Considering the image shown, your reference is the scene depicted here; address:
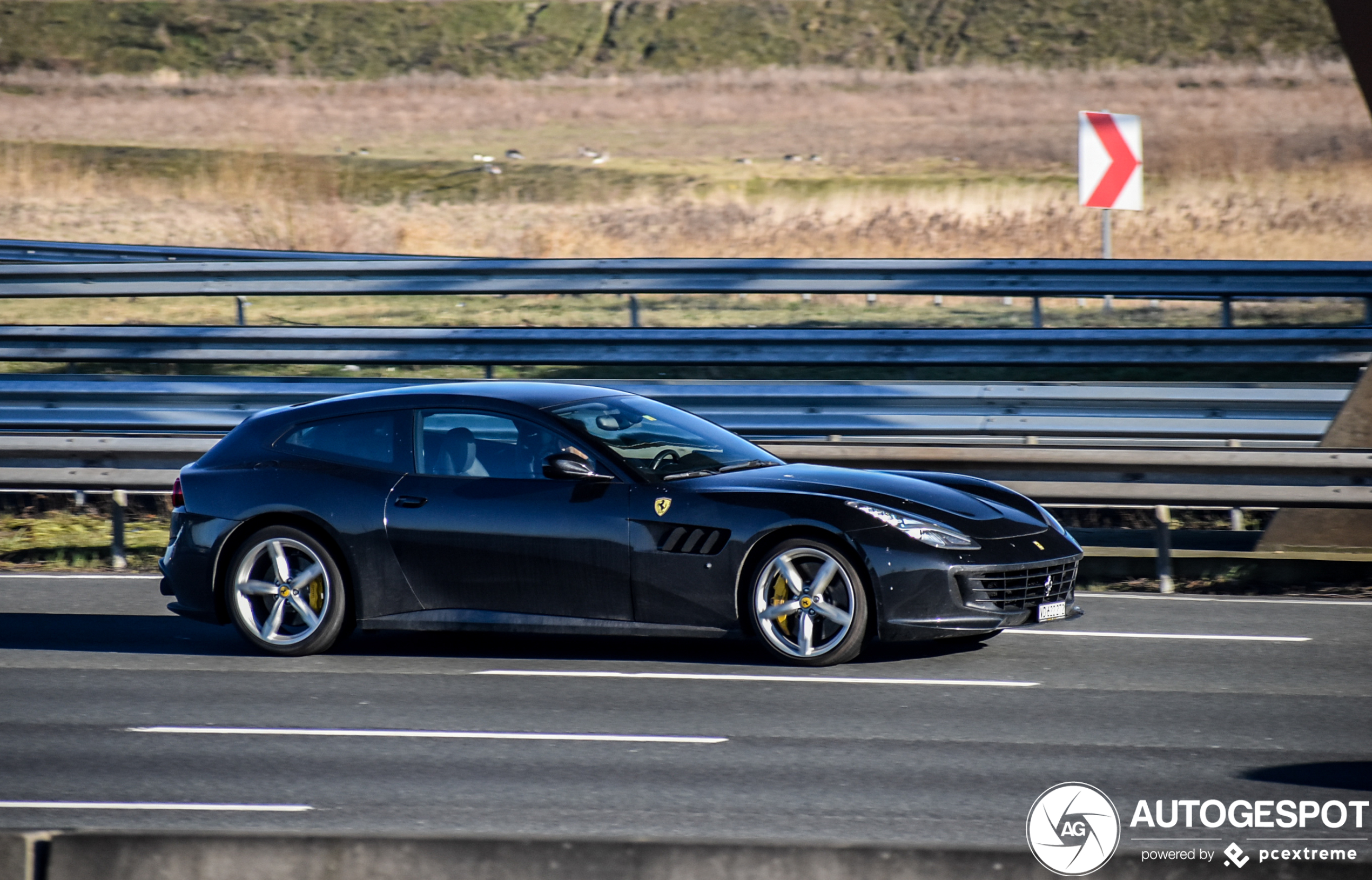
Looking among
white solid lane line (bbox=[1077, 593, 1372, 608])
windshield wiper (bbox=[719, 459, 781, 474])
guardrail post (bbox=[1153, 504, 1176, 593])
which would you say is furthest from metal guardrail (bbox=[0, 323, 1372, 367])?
windshield wiper (bbox=[719, 459, 781, 474])

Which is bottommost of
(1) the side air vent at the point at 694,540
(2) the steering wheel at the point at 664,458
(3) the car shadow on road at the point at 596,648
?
(3) the car shadow on road at the point at 596,648

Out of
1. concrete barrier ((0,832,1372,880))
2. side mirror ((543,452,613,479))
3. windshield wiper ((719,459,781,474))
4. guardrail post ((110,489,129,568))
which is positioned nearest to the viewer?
concrete barrier ((0,832,1372,880))

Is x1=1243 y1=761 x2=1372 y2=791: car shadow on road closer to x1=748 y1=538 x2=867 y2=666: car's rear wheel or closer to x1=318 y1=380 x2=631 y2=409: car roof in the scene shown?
x1=748 y1=538 x2=867 y2=666: car's rear wheel

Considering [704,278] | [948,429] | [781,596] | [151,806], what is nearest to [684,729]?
[781,596]

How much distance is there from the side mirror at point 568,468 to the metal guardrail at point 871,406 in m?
4.06

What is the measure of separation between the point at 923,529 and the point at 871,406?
18.2ft

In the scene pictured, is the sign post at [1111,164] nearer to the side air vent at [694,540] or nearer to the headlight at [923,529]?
the headlight at [923,529]

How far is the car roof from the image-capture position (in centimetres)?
855

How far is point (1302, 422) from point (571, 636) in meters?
6.21

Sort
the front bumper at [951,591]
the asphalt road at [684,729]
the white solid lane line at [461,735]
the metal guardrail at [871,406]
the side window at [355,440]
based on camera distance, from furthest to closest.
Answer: the metal guardrail at [871,406] < the side window at [355,440] < the front bumper at [951,591] < the white solid lane line at [461,735] < the asphalt road at [684,729]

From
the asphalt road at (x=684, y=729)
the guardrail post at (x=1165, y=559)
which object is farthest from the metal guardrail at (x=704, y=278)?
the asphalt road at (x=684, y=729)

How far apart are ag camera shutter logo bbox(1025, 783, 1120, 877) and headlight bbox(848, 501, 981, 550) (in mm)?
1960

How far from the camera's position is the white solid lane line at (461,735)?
683cm

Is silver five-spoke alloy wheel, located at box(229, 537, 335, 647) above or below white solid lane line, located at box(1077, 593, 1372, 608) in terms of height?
above
